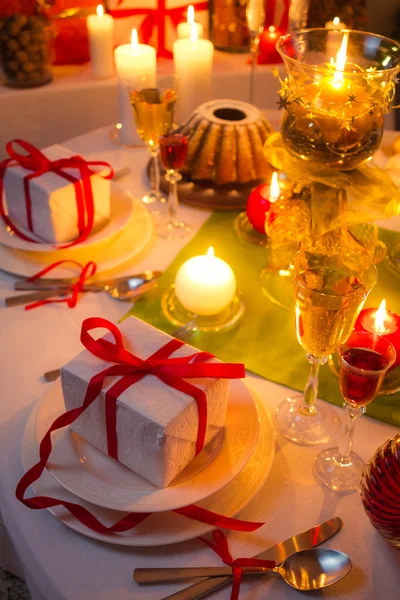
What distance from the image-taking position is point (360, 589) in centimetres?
→ 64

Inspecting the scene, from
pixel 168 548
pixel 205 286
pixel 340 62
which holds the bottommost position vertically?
pixel 168 548

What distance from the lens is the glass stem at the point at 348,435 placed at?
2.40 ft

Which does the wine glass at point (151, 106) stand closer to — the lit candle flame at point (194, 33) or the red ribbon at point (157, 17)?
the lit candle flame at point (194, 33)

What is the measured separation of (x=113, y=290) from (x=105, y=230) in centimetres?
16

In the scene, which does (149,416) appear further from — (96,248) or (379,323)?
(96,248)

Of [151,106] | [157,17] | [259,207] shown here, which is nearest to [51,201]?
[151,106]

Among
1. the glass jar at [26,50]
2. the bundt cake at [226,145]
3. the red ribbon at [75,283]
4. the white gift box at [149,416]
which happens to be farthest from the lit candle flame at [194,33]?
the white gift box at [149,416]

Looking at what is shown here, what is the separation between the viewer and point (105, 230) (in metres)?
1.16

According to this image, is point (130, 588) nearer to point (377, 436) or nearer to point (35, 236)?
point (377, 436)

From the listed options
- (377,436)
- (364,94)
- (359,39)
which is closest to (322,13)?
(359,39)

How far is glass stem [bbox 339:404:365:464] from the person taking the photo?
732 millimetres

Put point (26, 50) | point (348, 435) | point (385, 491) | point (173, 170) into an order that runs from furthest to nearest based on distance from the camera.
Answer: point (26, 50) < point (173, 170) < point (348, 435) < point (385, 491)

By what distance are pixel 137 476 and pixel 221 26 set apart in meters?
1.82

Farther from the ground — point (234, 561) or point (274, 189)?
point (274, 189)
